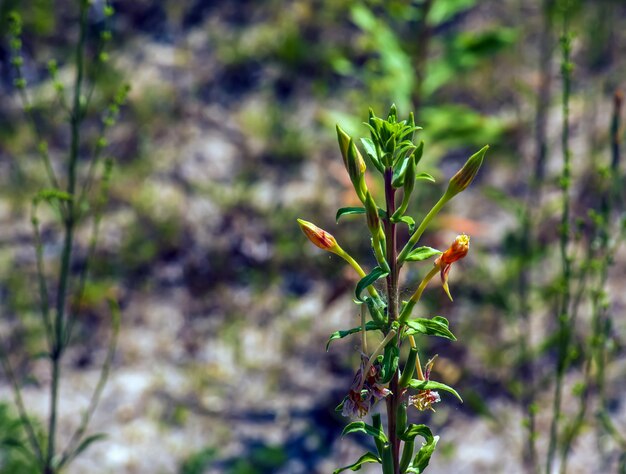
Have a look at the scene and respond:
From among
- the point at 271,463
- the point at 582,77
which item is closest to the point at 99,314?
the point at 271,463

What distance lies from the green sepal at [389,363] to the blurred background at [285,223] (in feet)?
4.21

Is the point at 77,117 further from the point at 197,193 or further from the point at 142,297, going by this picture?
the point at 197,193

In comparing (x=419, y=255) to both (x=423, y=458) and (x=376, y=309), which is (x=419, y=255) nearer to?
(x=376, y=309)

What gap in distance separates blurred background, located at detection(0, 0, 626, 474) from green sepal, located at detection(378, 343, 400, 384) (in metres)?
1.28

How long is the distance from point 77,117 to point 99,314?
73.6 inches

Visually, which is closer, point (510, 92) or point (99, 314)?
point (99, 314)

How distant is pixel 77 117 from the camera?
1.77 m

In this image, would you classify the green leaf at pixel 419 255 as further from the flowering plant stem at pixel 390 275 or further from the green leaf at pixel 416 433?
the green leaf at pixel 416 433

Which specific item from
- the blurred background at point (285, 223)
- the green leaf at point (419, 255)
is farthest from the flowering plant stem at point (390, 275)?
the blurred background at point (285, 223)

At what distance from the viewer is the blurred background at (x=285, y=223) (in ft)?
9.70

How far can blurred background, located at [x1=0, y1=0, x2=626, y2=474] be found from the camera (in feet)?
9.70

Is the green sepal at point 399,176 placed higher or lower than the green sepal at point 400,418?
higher

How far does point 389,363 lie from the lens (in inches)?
42.9

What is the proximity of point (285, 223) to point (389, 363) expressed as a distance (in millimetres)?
2786
